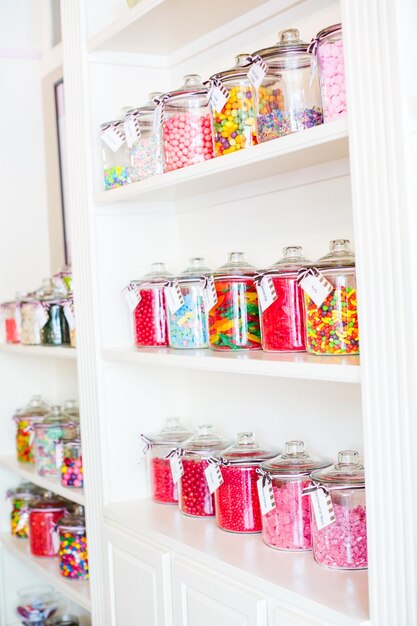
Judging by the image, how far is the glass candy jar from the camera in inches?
60.7

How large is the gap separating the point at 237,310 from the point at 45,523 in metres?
1.30

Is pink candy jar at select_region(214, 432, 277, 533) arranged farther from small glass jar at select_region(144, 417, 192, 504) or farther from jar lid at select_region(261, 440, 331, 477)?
small glass jar at select_region(144, 417, 192, 504)

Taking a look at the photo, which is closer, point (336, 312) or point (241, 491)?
point (336, 312)

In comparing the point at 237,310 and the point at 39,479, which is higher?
the point at 237,310

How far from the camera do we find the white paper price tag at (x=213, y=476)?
72.5 inches

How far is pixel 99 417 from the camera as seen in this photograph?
219cm

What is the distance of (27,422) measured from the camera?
2959 mm

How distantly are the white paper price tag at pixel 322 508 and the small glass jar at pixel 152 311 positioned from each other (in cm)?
66

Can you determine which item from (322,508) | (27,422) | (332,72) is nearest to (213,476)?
(322,508)

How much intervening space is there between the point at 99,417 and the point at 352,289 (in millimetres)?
950

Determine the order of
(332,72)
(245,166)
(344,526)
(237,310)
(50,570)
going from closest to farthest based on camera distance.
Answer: (332,72) < (344,526) < (245,166) < (237,310) < (50,570)

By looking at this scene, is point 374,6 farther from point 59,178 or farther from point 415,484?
point 59,178

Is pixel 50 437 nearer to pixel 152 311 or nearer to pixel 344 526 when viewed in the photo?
pixel 152 311

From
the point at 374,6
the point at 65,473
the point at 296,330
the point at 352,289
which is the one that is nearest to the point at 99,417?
the point at 65,473
